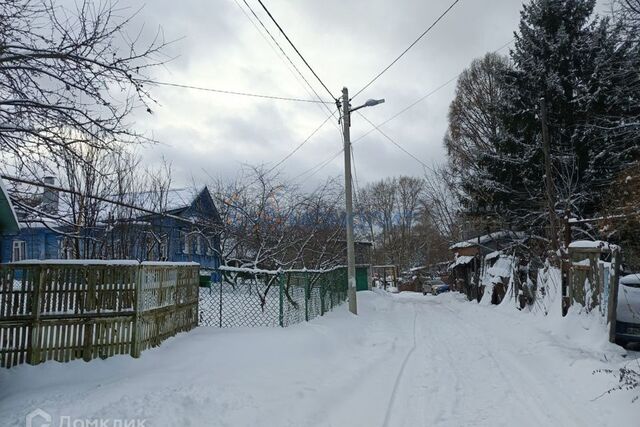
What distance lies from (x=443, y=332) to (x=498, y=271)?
8.06 m

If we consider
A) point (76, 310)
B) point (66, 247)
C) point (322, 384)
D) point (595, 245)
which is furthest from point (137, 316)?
point (595, 245)

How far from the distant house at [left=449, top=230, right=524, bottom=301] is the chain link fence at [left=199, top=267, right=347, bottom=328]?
1629cm

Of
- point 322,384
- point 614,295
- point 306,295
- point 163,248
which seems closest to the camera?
point 322,384

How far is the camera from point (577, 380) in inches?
250

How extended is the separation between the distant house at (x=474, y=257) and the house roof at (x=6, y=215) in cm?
2369

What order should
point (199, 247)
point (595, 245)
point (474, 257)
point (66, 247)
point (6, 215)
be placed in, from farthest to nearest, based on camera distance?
point (474, 257)
point (199, 247)
point (66, 247)
point (595, 245)
point (6, 215)

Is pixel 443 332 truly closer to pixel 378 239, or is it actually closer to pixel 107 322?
pixel 107 322

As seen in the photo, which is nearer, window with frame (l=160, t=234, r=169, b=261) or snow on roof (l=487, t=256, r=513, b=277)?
window with frame (l=160, t=234, r=169, b=261)

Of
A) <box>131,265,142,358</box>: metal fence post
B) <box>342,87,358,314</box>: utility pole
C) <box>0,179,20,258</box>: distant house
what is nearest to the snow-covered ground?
<box>131,265,142,358</box>: metal fence post

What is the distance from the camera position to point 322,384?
6270 mm

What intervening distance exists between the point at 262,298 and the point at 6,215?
652cm

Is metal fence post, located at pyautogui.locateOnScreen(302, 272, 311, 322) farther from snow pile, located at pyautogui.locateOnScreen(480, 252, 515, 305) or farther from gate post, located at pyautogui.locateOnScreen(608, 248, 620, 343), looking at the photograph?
snow pile, located at pyautogui.locateOnScreen(480, 252, 515, 305)

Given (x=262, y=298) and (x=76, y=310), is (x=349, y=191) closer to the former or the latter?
(x=262, y=298)

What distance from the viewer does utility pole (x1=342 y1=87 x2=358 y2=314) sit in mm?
13547
